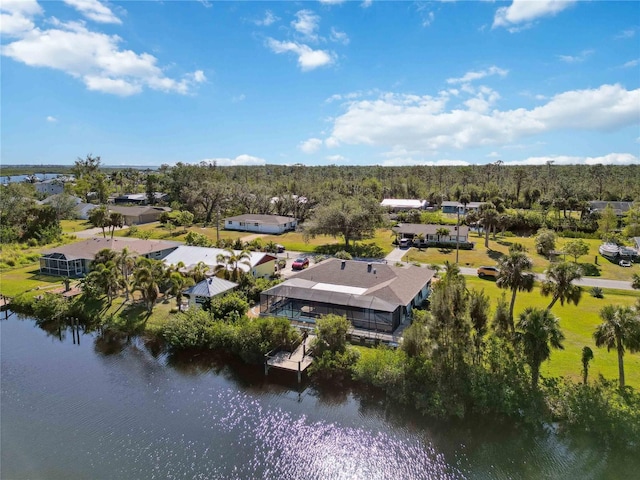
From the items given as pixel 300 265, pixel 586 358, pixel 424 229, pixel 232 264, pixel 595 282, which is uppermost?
pixel 424 229

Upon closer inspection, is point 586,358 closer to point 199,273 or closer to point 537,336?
point 537,336

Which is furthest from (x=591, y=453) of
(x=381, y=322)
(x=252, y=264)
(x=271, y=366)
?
(x=252, y=264)

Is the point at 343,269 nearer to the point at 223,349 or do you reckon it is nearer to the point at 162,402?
the point at 223,349

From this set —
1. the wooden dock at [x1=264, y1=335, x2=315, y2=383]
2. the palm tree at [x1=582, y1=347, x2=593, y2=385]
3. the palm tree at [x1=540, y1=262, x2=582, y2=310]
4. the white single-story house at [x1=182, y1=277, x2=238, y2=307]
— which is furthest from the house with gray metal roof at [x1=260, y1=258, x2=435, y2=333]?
the palm tree at [x1=582, y1=347, x2=593, y2=385]

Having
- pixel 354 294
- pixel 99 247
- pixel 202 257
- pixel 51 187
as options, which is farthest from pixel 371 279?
pixel 51 187

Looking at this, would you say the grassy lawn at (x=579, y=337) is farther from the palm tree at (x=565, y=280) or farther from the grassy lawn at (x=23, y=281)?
the grassy lawn at (x=23, y=281)

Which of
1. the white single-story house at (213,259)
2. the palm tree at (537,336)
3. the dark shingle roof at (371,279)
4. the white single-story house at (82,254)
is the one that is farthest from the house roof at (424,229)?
the palm tree at (537,336)

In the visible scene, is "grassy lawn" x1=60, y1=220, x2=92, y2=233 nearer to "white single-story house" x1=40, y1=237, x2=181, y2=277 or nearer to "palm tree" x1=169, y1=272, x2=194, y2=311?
"white single-story house" x1=40, y1=237, x2=181, y2=277
